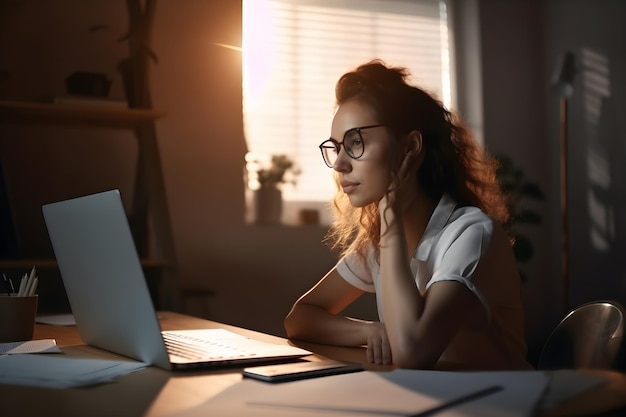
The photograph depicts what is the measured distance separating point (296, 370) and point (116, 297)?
287 millimetres

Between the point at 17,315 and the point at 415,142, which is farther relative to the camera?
the point at 415,142

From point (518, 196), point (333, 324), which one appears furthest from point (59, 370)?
point (518, 196)

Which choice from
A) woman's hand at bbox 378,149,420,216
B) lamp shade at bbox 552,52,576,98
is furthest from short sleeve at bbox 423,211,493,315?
lamp shade at bbox 552,52,576,98

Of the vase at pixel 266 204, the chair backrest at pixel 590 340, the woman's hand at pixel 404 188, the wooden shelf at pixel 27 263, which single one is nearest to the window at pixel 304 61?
the vase at pixel 266 204

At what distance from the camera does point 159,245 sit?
2.51 metres

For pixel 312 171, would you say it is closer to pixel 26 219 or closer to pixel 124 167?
pixel 124 167

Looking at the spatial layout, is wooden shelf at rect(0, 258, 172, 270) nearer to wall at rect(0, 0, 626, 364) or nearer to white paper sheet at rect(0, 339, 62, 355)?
wall at rect(0, 0, 626, 364)

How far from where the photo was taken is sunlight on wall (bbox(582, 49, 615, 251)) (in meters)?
3.37

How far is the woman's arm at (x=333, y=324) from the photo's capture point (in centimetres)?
110

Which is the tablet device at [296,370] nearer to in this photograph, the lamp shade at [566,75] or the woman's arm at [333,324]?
the woman's arm at [333,324]

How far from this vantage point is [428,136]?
148 centimetres

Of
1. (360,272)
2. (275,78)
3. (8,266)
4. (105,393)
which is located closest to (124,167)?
(8,266)

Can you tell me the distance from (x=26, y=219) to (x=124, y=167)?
374mm

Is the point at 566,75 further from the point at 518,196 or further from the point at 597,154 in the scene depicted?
the point at 518,196
